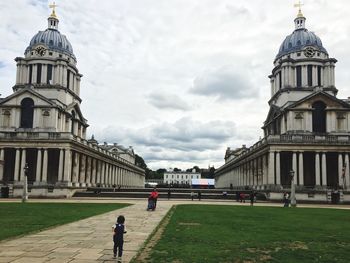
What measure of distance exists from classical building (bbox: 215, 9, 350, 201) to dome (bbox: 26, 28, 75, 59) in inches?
1833

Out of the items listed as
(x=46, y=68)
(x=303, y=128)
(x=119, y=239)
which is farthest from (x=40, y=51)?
(x=119, y=239)

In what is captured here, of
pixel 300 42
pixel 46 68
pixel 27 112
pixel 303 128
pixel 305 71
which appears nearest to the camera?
pixel 303 128

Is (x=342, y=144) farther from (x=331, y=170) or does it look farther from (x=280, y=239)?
(x=280, y=239)

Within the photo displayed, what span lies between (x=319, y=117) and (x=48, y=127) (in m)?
51.1

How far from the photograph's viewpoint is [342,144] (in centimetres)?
6762

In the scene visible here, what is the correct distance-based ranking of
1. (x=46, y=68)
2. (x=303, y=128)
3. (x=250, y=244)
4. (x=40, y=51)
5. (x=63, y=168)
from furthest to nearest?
(x=40, y=51), (x=46, y=68), (x=303, y=128), (x=63, y=168), (x=250, y=244)

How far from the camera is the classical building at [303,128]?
6756 centimetres

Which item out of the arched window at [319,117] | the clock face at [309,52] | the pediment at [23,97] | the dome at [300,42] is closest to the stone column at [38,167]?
the pediment at [23,97]

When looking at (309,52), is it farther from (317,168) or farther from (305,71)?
(317,168)

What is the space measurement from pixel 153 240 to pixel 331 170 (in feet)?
207

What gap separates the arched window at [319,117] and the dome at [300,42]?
14.4 metres

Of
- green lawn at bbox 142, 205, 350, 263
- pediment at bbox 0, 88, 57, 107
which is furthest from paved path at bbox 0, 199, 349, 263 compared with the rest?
pediment at bbox 0, 88, 57, 107

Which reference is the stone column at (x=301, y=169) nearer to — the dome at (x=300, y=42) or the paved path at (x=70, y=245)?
the dome at (x=300, y=42)

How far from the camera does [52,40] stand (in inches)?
3494
